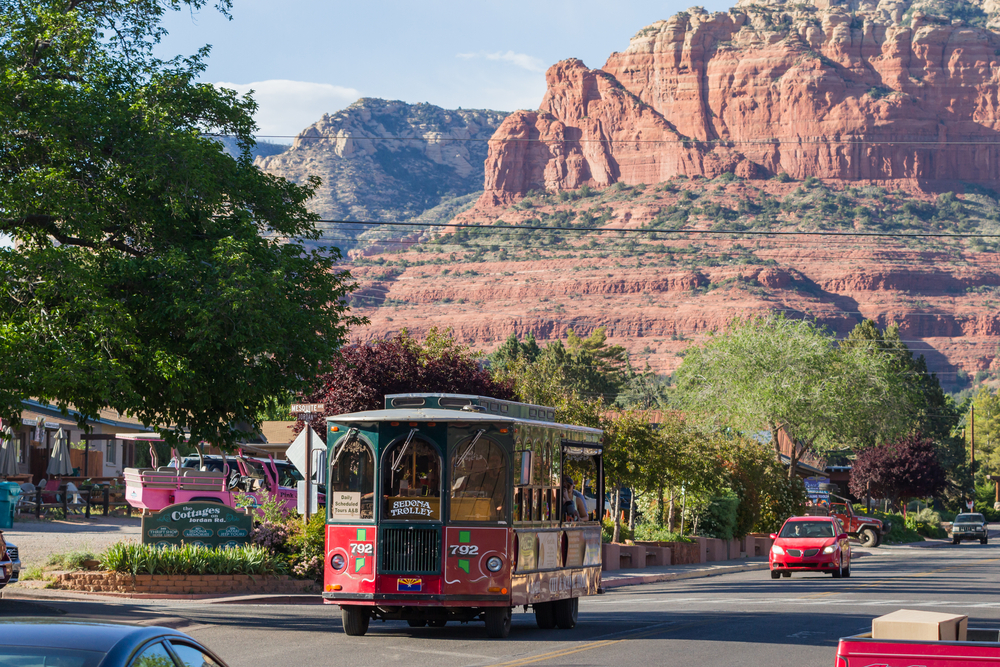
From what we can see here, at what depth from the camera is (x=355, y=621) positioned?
15.3 metres

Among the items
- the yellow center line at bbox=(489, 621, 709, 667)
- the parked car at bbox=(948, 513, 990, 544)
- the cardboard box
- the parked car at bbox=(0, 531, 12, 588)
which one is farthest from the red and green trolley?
the parked car at bbox=(948, 513, 990, 544)

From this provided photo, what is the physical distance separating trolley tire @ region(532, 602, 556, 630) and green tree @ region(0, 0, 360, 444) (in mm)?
4579

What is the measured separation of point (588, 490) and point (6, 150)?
9512 mm

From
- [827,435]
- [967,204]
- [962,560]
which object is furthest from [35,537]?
[967,204]

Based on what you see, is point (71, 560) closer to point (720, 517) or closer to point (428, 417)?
point (428, 417)

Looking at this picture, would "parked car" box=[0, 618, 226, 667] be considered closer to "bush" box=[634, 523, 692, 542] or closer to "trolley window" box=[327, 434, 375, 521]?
"trolley window" box=[327, 434, 375, 521]

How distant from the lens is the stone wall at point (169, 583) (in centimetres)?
1847

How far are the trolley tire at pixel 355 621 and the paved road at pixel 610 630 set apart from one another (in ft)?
0.87

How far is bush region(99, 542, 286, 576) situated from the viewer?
18.8 metres

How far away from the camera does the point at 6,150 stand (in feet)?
51.7

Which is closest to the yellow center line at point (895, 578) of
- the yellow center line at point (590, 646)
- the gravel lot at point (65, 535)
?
the yellow center line at point (590, 646)

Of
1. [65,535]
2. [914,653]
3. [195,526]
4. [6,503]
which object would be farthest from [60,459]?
[914,653]

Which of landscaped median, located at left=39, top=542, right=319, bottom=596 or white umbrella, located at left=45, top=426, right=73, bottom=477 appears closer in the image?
landscaped median, located at left=39, top=542, right=319, bottom=596

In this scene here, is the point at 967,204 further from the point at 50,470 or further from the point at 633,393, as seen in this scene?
the point at 50,470
